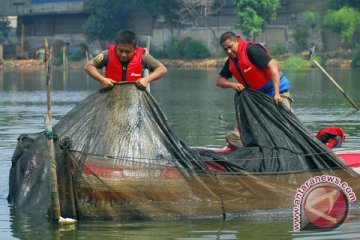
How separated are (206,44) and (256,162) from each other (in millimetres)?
60783

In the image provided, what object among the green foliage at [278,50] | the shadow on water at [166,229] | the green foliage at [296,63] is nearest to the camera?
the shadow on water at [166,229]

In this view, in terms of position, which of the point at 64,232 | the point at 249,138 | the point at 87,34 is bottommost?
the point at 87,34

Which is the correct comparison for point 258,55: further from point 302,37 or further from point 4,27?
point 4,27

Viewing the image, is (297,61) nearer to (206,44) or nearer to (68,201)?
(206,44)

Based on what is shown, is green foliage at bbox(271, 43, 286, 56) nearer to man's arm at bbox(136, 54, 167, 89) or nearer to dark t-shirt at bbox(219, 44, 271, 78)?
dark t-shirt at bbox(219, 44, 271, 78)

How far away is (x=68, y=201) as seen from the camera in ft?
38.1

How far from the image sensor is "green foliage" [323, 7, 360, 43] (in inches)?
2469

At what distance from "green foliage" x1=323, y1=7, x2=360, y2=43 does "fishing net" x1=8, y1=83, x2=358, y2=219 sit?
168 ft

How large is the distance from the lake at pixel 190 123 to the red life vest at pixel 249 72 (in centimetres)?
156

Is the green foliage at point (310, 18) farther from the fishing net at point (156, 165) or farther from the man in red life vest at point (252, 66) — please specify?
the fishing net at point (156, 165)

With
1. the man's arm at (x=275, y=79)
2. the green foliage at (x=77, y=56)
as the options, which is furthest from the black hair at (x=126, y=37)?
the green foliage at (x=77, y=56)

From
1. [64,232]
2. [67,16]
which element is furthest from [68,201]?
[67,16]

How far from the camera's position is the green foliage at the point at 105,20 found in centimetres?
7594

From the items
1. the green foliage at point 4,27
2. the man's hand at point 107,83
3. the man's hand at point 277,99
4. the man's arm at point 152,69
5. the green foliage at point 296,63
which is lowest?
the green foliage at point 4,27
